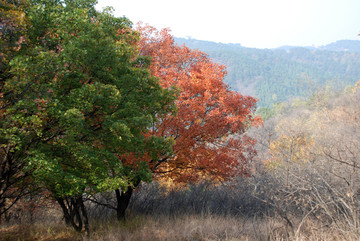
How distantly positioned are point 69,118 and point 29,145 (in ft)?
5.57

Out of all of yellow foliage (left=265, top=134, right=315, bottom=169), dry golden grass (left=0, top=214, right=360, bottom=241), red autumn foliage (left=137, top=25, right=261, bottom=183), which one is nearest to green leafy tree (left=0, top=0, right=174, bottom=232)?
red autumn foliage (left=137, top=25, right=261, bottom=183)

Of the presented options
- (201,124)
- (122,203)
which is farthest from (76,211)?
(201,124)

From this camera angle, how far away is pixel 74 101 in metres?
7.17

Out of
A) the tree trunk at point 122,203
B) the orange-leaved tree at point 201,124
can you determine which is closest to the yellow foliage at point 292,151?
the orange-leaved tree at point 201,124

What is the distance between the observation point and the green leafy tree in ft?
21.6

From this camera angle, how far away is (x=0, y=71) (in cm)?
729

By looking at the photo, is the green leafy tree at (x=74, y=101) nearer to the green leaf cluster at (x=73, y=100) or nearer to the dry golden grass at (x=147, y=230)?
the green leaf cluster at (x=73, y=100)

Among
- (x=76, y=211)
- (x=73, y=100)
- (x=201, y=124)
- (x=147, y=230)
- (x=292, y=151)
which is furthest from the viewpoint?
(x=201, y=124)

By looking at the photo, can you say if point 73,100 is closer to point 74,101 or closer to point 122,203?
point 74,101

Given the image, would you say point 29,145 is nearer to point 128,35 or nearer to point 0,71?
point 0,71

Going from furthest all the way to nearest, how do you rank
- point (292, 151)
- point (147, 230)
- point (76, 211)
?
point (76, 211), point (147, 230), point (292, 151)

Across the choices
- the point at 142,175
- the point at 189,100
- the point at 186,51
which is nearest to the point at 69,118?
the point at 142,175

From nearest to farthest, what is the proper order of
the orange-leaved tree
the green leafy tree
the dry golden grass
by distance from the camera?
1. the green leafy tree
2. the dry golden grass
3. the orange-leaved tree

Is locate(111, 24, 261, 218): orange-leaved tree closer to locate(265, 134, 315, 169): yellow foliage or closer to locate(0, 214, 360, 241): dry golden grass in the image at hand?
locate(0, 214, 360, 241): dry golden grass
